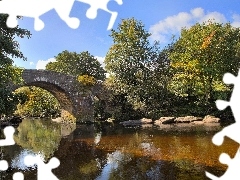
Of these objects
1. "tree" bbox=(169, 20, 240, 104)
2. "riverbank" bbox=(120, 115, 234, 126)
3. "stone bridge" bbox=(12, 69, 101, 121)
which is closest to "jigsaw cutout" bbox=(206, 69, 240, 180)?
"riverbank" bbox=(120, 115, 234, 126)

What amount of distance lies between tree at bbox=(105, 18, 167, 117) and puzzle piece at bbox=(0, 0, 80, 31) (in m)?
26.3

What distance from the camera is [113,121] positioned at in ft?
103

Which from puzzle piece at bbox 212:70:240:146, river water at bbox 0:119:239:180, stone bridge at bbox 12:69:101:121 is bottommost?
river water at bbox 0:119:239:180

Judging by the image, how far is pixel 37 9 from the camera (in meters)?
4.14

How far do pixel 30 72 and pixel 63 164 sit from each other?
1804cm

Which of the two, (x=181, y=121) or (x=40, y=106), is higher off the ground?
(x=40, y=106)

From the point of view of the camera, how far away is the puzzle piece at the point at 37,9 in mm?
3922

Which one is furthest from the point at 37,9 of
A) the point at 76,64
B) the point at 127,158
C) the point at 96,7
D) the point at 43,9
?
the point at 76,64

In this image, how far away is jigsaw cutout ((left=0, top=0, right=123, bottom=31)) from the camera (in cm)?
385

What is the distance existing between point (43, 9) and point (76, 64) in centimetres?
5880

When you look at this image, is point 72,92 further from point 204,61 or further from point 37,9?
point 37,9

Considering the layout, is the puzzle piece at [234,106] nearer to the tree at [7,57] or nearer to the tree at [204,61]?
the tree at [7,57]

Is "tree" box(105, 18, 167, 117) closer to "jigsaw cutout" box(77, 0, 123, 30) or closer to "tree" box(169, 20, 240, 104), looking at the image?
"tree" box(169, 20, 240, 104)

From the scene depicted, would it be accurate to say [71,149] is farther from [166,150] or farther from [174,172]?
[174,172]
